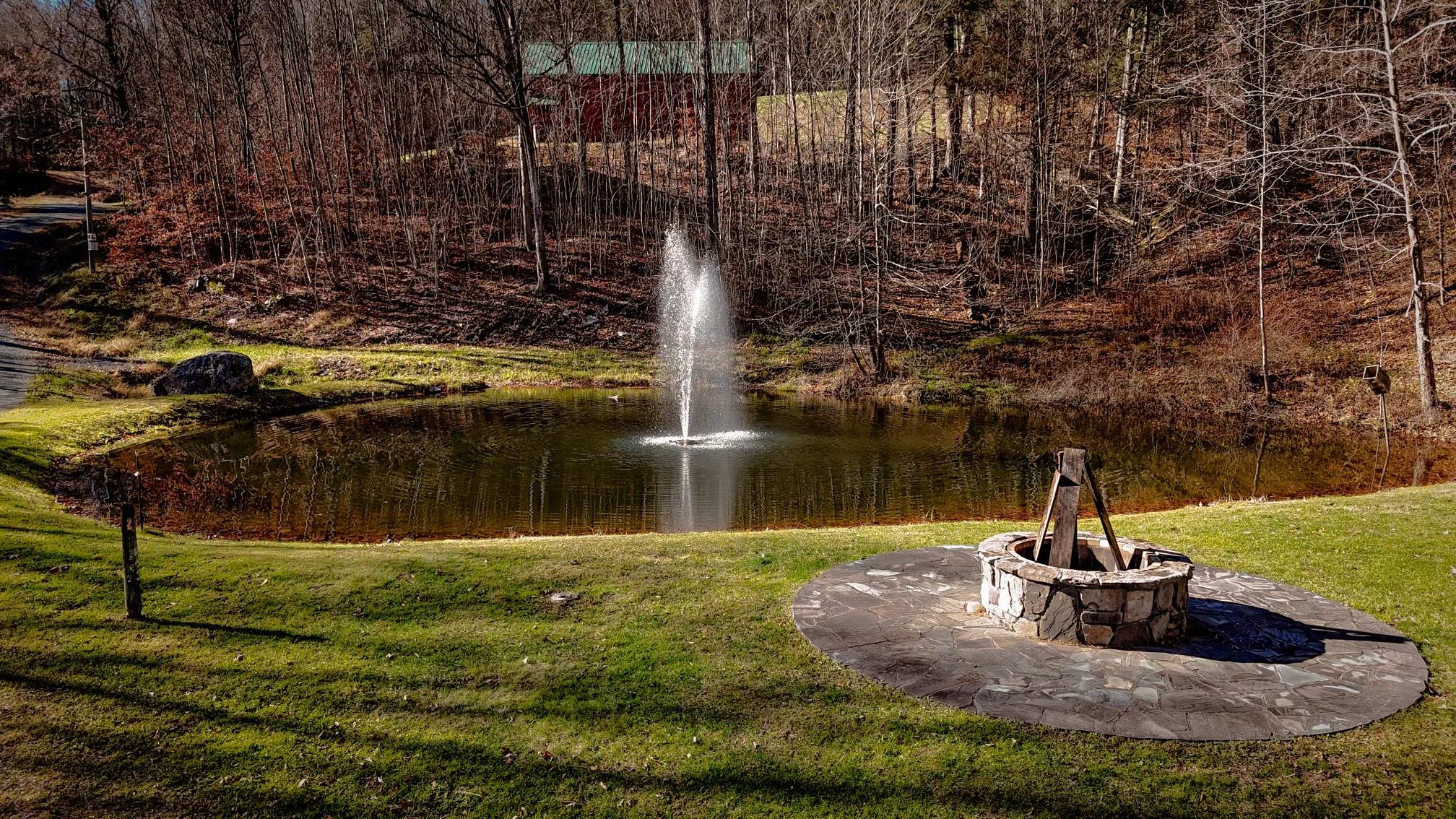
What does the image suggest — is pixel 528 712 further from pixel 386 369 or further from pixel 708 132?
pixel 708 132

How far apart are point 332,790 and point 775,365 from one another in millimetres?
21139

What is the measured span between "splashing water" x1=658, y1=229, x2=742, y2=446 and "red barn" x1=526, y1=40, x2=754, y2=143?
814 centimetres

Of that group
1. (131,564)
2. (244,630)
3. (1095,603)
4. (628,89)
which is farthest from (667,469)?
(628,89)

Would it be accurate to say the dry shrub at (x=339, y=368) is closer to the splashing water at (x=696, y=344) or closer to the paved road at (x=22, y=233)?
the paved road at (x=22, y=233)

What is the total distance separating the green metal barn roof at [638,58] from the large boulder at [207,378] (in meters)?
17.3

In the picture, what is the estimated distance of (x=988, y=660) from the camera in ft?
18.2

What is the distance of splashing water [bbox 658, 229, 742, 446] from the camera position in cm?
1909

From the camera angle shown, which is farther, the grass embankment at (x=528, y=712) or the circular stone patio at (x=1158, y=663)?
the circular stone patio at (x=1158, y=663)

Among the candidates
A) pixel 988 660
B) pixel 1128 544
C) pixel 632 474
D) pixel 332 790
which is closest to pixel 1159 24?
pixel 632 474

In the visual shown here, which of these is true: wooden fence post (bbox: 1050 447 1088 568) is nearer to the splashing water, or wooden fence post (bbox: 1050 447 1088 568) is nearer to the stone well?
the stone well

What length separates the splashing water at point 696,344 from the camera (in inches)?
752

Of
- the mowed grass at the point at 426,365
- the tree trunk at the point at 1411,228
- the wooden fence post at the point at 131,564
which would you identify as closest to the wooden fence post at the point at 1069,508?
the wooden fence post at the point at 131,564

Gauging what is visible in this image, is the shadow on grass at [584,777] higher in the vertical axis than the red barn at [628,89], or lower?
lower

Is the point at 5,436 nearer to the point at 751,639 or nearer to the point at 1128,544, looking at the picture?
the point at 751,639
